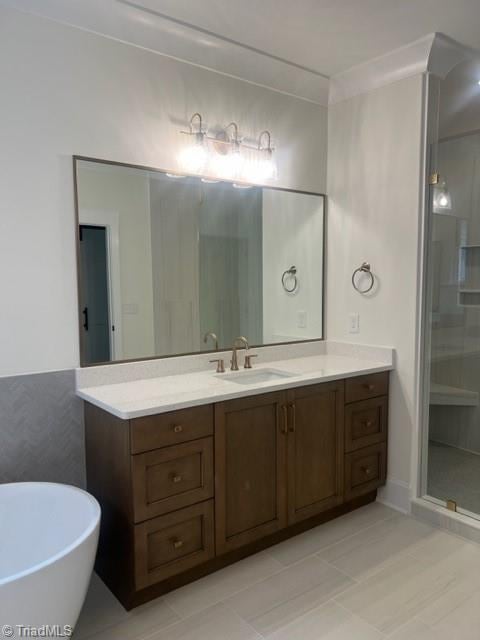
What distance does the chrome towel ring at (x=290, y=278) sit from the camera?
3.07 metres

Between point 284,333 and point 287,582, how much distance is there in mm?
1438

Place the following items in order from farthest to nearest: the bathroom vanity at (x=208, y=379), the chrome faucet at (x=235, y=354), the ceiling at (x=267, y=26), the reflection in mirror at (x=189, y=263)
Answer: the chrome faucet at (x=235, y=354) < the reflection in mirror at (x=189, y=263) < the ceiling at (x=267, y=26) < the bathroom vanity at (x=208, y=379)

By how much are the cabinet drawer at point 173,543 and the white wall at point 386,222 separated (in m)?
1.33

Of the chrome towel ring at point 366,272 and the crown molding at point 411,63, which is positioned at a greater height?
the crown molding at point 411,63

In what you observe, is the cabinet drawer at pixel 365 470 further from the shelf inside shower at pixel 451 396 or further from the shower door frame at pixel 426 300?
the shelf inside shower at pixel 451 396

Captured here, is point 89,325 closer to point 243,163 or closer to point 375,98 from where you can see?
point 243,163

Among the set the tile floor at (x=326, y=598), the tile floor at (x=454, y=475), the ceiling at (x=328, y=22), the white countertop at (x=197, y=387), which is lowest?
the tile floor at (x=326, y=598)

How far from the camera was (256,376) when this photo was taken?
2.70 m

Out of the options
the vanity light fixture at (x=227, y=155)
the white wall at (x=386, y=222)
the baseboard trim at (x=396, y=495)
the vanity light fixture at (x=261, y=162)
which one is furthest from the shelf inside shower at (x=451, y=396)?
the vanity light fixture at (x=227, y=155)

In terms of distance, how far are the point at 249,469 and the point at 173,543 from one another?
47 centimetres

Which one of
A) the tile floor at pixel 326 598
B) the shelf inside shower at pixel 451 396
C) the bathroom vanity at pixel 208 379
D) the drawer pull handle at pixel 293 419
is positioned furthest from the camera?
the shelf inside shower at pixel 451 396

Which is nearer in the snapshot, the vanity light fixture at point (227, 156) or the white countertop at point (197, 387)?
the white countertop at point (197, 387)

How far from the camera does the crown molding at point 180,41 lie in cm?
203

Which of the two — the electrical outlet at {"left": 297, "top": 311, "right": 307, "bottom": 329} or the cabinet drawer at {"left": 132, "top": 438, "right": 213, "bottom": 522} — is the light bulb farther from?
the cabinet drawer at {"left": 132, "top": 438, "right": 213, "bottom": 522}
